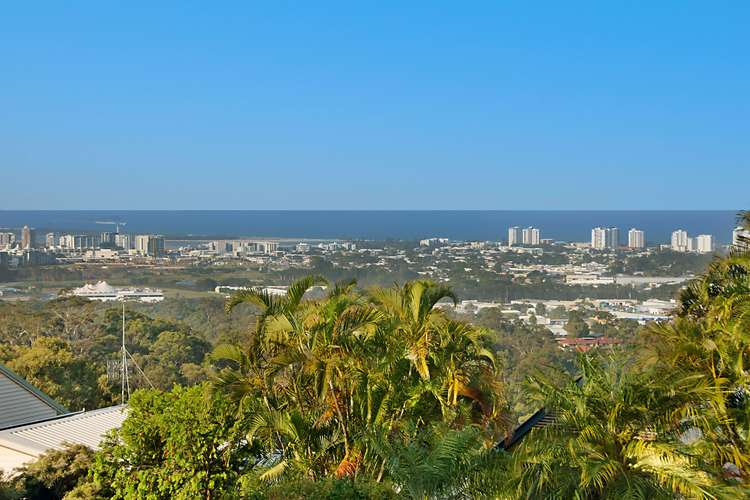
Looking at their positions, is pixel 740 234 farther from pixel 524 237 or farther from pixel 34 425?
pixel 524 237

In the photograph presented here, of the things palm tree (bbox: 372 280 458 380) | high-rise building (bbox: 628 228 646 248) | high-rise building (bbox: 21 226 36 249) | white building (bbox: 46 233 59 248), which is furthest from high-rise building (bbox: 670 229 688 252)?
palm tree (bbox: 372 280 458 380)

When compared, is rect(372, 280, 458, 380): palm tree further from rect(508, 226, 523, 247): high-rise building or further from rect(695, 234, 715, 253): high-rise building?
rect(508, 226, 523, 247): high-rise building

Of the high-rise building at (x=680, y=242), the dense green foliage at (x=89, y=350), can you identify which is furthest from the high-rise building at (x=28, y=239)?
the high-rise building at (x=680, y=242)

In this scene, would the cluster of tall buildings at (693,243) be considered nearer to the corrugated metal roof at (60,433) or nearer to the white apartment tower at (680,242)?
the white apartment tower at (680,242)

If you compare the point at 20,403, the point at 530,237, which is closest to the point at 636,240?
the point at 530,237

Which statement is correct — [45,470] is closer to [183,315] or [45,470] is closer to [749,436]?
[749,436]

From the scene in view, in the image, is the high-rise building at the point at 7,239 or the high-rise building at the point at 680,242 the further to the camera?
the high-rise building at the point at 7,239
